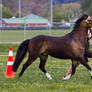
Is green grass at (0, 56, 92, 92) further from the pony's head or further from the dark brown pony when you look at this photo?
the pony's head

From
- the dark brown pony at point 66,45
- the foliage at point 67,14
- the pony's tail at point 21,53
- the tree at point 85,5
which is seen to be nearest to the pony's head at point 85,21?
the dark brown pony at point 66,45

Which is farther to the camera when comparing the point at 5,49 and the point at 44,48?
the point at 5,49

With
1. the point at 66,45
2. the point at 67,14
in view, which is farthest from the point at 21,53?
the point at 67,14

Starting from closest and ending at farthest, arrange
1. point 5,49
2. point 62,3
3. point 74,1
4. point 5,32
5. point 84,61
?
point 84,61 → point 5,49 → point 5,32 → point 74,1 → point 62,3

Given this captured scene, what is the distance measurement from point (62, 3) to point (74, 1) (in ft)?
21.0

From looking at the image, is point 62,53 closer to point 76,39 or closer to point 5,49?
point 76,39

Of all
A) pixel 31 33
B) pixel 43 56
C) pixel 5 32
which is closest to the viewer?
pixel 43 56

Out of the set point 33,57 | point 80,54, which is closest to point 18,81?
point 33,57

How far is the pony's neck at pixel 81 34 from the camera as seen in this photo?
1084 cm

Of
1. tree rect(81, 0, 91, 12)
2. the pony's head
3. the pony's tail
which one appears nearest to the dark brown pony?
the pony's head

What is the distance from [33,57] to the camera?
1088 centimetres

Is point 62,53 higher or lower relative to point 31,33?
higher

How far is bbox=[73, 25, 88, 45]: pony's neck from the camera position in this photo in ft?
35.6

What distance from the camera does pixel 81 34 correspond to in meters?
10.9
